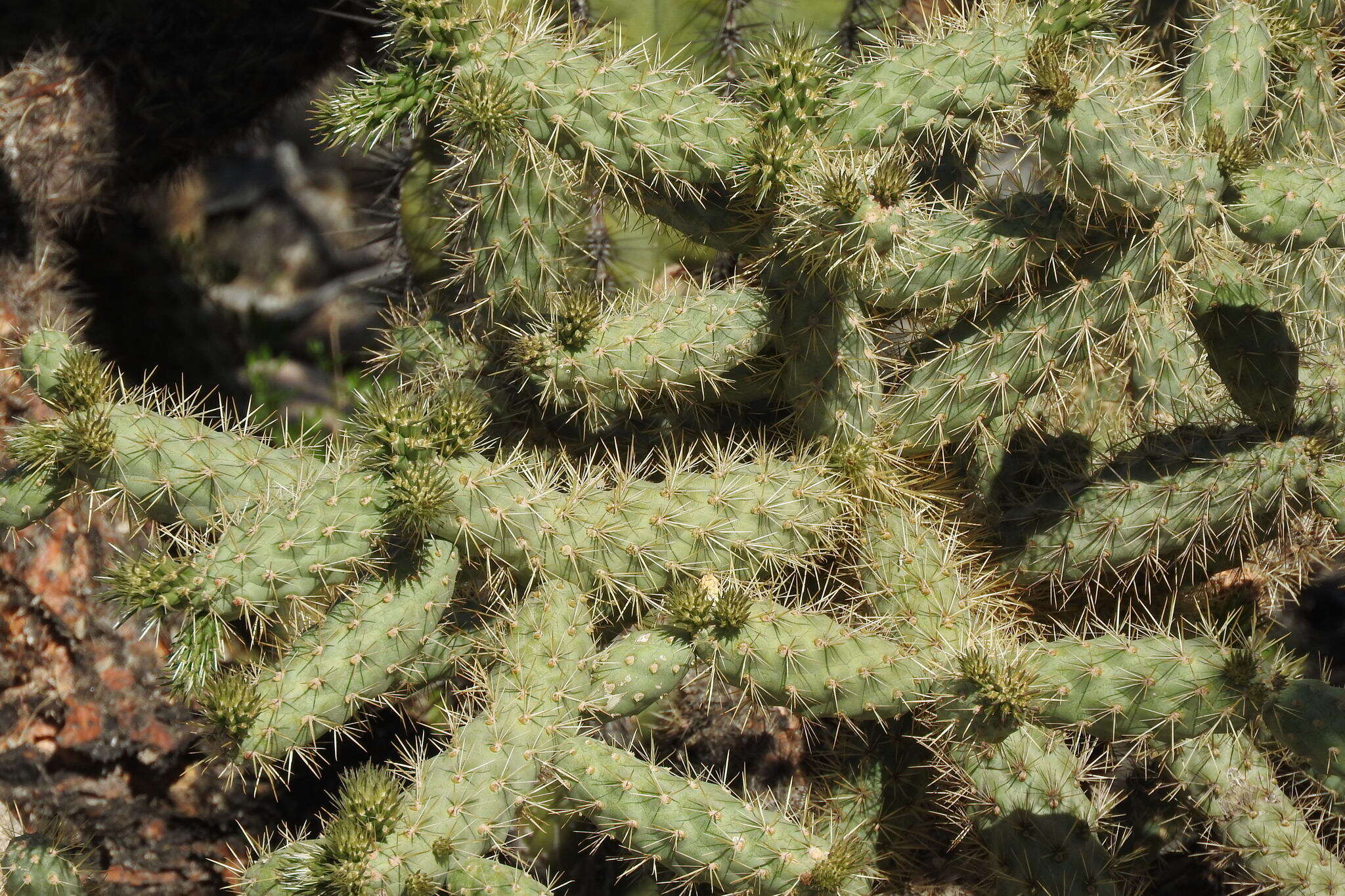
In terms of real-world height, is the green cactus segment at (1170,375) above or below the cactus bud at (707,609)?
above

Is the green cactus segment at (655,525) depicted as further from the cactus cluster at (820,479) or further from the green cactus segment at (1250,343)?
the green cactus segment at (1250,343)

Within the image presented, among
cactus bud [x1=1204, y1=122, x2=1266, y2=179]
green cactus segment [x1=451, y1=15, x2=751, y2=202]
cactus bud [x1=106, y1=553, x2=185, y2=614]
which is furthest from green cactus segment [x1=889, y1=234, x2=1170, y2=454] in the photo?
cactus bud [x1=106, y1=553, x2=185, y2=614]

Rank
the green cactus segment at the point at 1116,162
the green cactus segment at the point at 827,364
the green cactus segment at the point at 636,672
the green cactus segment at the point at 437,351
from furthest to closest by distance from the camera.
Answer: the green cactus segment at the point at 437,351
the green cactus segment at the point at 827,364
the green cactus segment at the point at 636,672
the green cactus segment at the point at 1116,162

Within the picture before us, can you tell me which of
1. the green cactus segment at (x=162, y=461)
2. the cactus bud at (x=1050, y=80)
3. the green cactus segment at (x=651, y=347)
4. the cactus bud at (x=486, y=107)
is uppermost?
the cactus bud at (x=1050, y=80)

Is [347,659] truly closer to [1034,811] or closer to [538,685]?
[538,685]

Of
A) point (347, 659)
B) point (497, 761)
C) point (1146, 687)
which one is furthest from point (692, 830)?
point (1146, 687)

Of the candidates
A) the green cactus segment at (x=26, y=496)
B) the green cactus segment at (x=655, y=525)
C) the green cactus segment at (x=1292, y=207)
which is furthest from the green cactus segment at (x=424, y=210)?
the green cactus segment at (x=1292, y=207)
